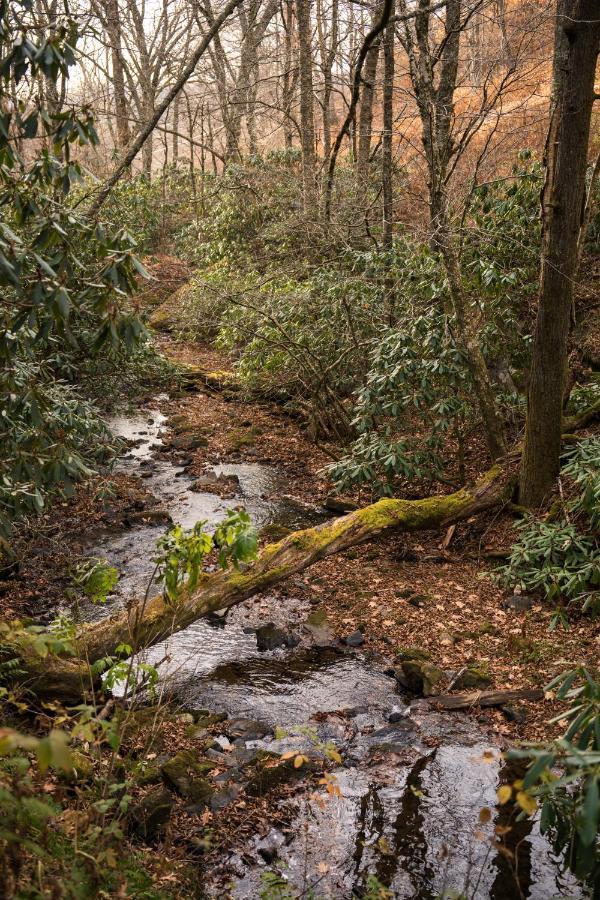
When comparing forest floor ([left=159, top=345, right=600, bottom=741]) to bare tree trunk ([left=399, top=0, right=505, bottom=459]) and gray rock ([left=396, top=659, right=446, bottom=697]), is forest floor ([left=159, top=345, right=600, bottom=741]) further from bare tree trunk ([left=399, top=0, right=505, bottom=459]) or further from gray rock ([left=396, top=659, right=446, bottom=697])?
bare tree trunk ([left=399, top=0, right=505, bottom=459])

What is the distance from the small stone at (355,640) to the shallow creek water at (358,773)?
0.16 metres

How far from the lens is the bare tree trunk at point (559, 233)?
22.5 feet

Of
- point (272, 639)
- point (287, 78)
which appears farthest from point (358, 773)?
point (287, 78)

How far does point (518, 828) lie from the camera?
4551mm

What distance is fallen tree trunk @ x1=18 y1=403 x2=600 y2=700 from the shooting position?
549cm

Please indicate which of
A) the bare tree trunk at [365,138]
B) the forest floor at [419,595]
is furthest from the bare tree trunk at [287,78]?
the forest floor at [419,595]

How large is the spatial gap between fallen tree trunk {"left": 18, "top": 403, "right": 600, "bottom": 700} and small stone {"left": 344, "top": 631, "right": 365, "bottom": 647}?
96 cm

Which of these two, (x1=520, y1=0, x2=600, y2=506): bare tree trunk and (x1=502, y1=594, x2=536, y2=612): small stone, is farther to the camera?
(x1=502, y1=594, x2=536, y2=612): small stone

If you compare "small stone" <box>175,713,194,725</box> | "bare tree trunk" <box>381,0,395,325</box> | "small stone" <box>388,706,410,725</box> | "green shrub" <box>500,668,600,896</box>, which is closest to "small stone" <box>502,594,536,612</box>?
"small stone" <box>388,706,410,725</box>

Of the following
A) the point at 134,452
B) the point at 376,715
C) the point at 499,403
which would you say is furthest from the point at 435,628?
the point at 134,452

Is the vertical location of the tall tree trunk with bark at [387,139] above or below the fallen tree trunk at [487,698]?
above

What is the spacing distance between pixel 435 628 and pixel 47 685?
156 inches

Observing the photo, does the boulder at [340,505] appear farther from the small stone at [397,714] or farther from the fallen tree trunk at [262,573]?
the small stone at [397,714]

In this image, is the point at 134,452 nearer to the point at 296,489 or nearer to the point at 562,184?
the point at 296,489
